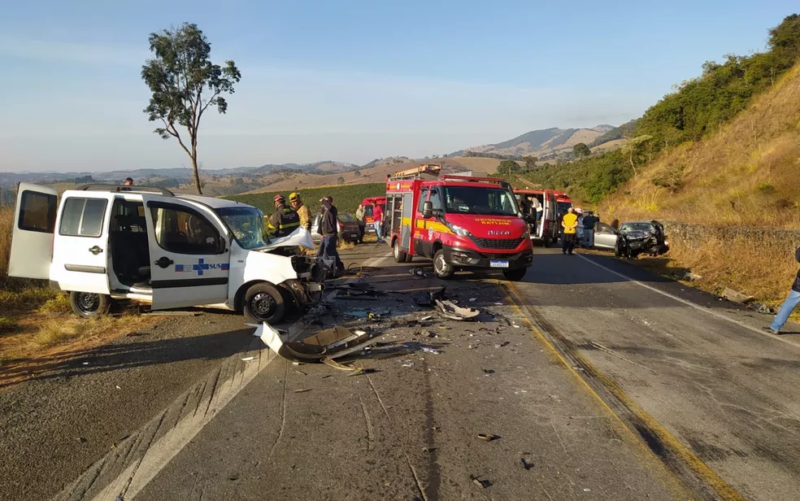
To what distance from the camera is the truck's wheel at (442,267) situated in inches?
476

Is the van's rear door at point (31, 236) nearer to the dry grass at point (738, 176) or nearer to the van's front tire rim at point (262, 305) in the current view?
the van's front tire rim at point (262, 305)

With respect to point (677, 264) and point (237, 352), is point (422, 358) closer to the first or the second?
point (237, 352)

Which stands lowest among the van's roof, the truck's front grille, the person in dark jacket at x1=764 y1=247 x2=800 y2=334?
the person in dark jacket at x1=764 y1=247 x2=800 y2=334

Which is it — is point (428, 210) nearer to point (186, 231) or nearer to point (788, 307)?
point (186, 231)

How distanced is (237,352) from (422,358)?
220 cm

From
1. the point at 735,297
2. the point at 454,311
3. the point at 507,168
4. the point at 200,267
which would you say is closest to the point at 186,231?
the point at 200,267

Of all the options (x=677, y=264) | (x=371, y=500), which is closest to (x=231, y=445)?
(x=371, y=500)

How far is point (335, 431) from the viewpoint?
14.1 ft

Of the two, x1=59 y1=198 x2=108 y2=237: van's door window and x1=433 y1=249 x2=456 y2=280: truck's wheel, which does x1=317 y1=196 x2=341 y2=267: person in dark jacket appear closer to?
x1=433 y1=249 x2=456 y2=280: truck's wheel

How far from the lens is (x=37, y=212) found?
800 cm

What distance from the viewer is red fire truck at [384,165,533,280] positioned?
1167cm

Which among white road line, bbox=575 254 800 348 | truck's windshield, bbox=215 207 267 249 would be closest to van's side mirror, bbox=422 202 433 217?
truck's windshield, bbox=215 207 267 249

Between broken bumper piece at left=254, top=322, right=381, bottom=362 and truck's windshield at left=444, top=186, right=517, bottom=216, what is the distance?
6364mm

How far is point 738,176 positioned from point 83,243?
2606 cm
